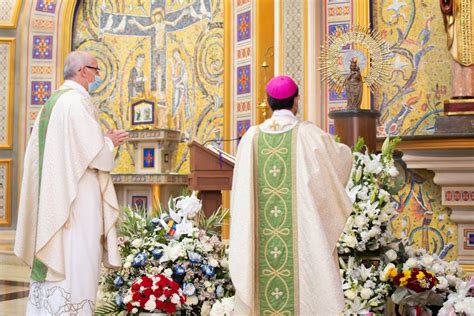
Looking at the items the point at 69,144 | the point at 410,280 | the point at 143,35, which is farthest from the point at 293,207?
the point at 143,35

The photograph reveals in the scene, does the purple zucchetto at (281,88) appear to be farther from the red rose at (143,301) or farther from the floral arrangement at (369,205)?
the red rose at (143,301)

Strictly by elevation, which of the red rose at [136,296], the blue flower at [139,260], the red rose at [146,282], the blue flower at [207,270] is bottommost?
the red rose at [136,296]

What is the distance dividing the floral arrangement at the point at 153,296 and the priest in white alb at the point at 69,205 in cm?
25

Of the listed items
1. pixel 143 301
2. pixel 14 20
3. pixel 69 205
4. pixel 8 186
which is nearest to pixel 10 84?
pixel 14 20

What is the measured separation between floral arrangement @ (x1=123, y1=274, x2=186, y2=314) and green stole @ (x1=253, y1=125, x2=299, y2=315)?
2.26 feet

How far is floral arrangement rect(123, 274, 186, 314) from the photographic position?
177 inches

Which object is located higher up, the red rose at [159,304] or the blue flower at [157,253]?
the blue flower at [157,253]

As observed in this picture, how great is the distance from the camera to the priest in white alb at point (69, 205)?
430 centimetres

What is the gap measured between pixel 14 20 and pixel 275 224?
9026 millimetres

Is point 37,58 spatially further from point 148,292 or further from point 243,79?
point 148,292

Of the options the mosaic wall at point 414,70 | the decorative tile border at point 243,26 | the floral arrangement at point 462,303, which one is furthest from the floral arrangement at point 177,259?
the decorative tile border at point 243,26

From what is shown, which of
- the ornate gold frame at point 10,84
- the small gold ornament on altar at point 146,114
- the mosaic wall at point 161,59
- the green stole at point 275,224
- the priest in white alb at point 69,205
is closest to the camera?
the green stole at point 275,224

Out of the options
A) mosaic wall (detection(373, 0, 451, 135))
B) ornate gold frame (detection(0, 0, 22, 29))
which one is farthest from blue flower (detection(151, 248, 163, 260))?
ornate gold frame (detection(0, 0, 22, 29))

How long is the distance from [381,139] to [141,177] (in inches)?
185
